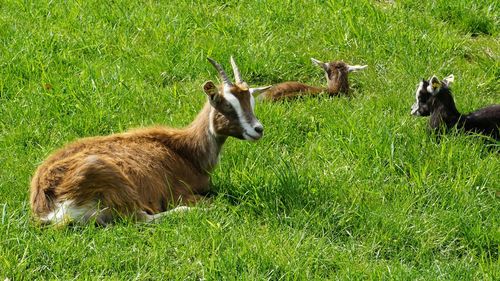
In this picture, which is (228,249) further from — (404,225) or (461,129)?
(461,129)

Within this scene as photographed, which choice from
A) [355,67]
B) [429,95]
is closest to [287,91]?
[355,67]

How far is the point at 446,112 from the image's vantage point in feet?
26.7

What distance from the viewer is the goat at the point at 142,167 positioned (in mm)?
6355

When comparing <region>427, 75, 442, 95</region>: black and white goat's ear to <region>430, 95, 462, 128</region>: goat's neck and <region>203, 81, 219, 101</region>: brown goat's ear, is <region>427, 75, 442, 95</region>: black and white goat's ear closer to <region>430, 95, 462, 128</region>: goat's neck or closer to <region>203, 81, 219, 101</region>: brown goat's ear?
<region>430, 95, 462, 128</region>: goat's neck

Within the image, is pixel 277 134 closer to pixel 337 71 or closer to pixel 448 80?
pixel 337 71

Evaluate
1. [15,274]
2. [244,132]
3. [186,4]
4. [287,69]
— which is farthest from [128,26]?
[15,274]

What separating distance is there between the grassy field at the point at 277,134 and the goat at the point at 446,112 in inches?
7.3

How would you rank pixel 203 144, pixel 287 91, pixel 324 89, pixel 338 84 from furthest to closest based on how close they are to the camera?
pixel 324 89, pixel 338 84, pixel 287 91, pixel 203 144

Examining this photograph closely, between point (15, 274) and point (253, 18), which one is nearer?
point (15, 274)

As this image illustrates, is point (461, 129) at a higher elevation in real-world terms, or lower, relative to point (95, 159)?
lower

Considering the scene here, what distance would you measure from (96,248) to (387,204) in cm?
211

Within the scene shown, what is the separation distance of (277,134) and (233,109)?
95cm

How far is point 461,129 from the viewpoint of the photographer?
25.8ft

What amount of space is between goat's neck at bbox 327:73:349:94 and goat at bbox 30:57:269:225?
170 cm
